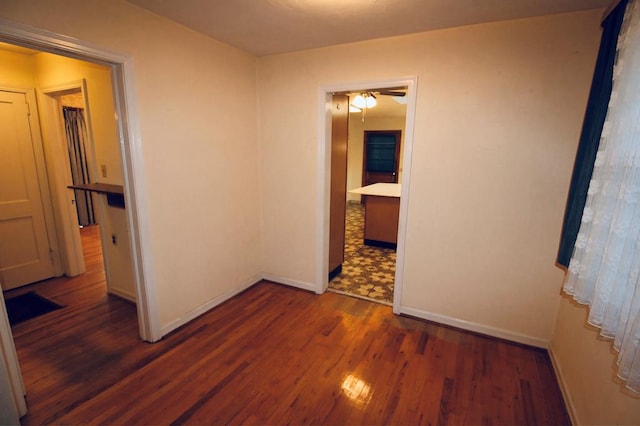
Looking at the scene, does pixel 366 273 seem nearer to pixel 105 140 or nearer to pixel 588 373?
pixel 588 373

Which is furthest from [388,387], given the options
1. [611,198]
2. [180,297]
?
[180,297]

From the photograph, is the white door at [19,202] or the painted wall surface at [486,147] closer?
the painted wall surface at [486,147]

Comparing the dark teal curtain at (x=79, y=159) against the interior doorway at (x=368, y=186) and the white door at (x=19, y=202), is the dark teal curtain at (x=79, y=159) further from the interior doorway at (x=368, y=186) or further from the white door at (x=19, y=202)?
the interior doorway at (x=368, y=186)

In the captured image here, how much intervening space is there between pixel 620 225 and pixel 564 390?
1.39m

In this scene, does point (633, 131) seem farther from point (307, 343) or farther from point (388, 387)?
point (307, 343)

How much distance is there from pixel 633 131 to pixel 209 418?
2.52 meters


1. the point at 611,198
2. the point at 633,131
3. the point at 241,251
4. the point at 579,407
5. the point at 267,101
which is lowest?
the point at 579,407

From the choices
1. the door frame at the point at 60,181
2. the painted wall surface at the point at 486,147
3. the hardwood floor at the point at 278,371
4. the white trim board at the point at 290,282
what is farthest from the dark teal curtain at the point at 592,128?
the door frame at the point at 60,181

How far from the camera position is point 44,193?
336 cm

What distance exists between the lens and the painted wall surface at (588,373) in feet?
4.23

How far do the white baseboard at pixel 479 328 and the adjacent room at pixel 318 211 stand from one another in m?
0.02

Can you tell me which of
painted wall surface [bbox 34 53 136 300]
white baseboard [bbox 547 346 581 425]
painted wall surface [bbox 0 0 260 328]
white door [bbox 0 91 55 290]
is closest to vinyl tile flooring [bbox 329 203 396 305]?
painted wall surface [bbox 0 0 260 328]

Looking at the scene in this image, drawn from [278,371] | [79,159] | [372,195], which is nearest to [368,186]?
[372,195]

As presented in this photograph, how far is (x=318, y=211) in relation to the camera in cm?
308
